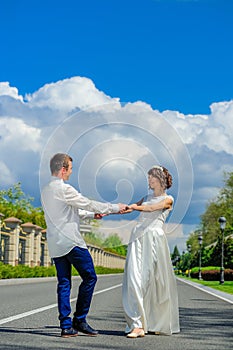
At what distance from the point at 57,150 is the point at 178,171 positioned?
66.4 inches

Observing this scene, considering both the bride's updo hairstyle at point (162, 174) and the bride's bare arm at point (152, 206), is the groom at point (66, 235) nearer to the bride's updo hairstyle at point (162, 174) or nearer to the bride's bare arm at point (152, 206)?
the bride's bare arm at point (152, 206)

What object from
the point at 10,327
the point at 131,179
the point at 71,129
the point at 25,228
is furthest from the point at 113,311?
the point at 25,228

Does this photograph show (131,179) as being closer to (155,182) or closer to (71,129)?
(155,182)

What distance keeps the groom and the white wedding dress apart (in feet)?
1.75

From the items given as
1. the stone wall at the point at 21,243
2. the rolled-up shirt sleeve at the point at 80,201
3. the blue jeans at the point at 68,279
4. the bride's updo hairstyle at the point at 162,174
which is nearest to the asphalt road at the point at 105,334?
the blue jeans at the point at 68,279

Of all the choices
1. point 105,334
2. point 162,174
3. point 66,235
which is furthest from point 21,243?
point 66,235

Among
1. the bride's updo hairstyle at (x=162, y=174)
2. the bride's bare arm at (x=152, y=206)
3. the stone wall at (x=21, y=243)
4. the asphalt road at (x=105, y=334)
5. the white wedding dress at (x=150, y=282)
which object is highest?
the stone wall at (x=21, y=243)

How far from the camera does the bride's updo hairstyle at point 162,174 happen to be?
320 inches

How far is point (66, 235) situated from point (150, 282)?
1.30 m

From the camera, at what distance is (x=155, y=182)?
816cm

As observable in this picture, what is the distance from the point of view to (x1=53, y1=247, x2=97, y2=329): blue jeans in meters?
7.43

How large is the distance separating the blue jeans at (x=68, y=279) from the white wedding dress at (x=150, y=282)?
1.72 feet

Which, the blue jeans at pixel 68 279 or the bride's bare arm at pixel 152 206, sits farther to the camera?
the bride's bare arm at pixel 152 206

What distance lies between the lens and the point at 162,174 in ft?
26.7
